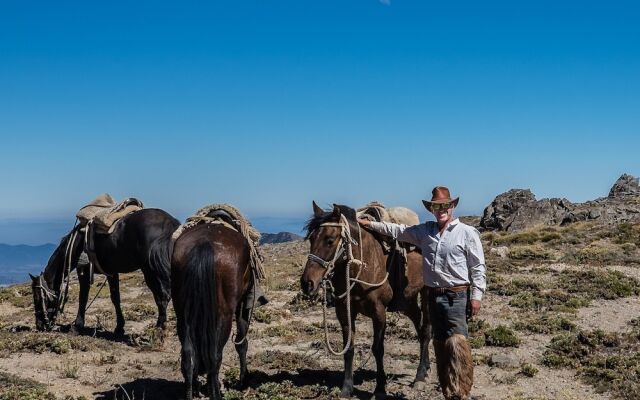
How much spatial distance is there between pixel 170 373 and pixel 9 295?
35.4 ft

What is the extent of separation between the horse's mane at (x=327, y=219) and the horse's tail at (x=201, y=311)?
1344mm

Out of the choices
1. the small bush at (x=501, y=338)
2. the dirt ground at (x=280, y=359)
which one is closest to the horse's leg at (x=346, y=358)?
the dirt ground at (x=280, y=359)

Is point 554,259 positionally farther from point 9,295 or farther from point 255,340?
point 9,295

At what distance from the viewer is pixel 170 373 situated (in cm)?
892

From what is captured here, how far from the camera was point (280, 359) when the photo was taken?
9.62 m

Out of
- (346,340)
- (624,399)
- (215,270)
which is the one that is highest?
(215,270)

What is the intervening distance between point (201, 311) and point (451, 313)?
2.84m

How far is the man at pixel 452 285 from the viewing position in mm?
6434

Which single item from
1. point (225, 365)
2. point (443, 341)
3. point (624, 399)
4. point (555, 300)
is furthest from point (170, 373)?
point (555, 300)

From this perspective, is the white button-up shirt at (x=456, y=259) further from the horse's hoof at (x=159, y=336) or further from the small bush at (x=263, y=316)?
the small bush at (x=263, y=316)

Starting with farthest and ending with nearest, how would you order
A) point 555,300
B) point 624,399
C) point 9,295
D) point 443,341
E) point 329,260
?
point 9,295, point 555,300, point 624,399, point 329,260, point 443,341

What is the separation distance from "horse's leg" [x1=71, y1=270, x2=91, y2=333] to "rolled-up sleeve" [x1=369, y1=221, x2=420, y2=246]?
6695mm

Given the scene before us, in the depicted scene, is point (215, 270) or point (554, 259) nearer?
point (215, 270)

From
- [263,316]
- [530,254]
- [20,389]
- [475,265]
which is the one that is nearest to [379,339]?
[475,265]
